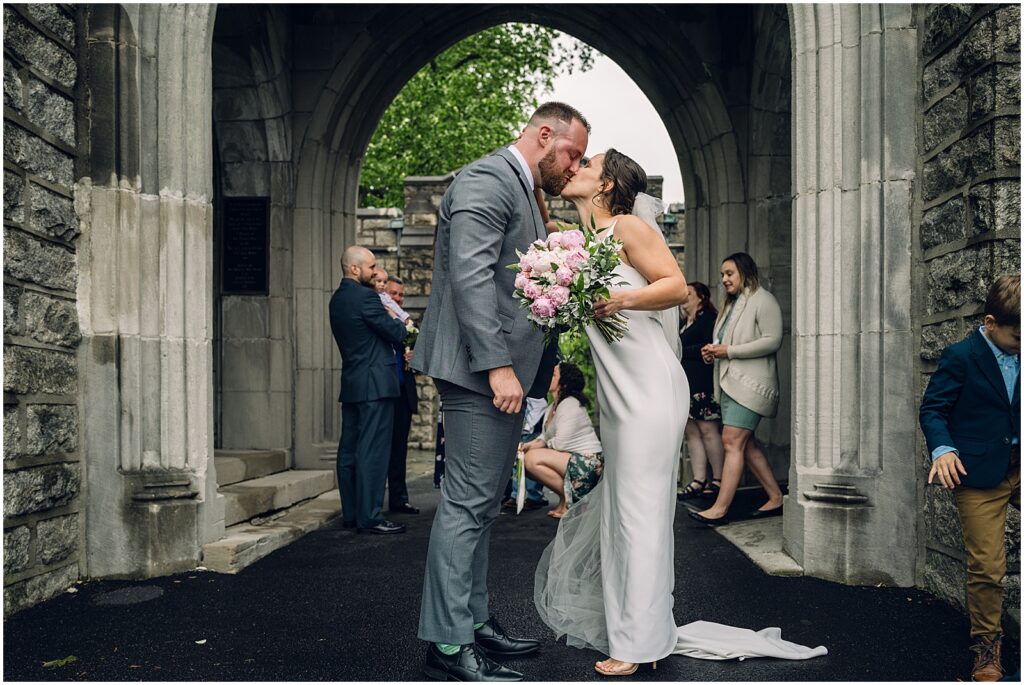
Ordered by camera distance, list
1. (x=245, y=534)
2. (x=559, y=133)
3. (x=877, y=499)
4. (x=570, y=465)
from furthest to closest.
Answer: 1. (x=570, y=465)
2. (x=245, y=534)
3. (x=877, y=499)
4. (x=559, y=133)

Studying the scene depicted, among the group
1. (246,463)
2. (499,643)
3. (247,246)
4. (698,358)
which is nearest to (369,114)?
(247,246)

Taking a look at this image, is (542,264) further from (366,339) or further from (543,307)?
(366,339)

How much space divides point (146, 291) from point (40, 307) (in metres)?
0.66

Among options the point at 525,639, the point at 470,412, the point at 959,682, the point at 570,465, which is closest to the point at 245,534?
the point at 570,465

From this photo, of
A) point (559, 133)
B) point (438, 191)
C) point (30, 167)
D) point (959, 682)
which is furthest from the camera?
→ point (438, 191)

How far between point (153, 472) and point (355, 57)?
16.7 feet

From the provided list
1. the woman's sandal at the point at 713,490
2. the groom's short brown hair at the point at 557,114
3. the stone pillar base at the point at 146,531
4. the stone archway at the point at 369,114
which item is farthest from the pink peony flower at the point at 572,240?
the stone archway at the point at 369,114

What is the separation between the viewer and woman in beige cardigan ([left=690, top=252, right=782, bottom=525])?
6.93 m

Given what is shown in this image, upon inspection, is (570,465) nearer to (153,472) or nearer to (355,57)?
(153,472)

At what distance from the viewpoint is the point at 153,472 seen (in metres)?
5.50

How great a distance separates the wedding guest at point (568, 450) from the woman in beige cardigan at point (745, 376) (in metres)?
0.89

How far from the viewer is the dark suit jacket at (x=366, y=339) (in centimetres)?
697

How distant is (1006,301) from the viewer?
11.4ft

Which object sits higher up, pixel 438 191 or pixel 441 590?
pixel 438 191
